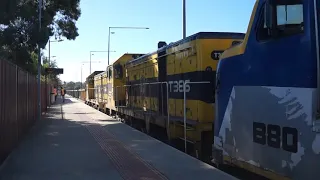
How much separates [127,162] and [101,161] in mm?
685

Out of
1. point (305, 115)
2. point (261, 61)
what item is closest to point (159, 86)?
point (261, 61)

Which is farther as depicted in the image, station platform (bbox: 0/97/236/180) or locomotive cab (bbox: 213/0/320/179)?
station platform (bbox: 0/97/236/180)

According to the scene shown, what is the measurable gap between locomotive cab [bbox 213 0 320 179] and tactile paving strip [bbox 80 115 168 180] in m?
2.05

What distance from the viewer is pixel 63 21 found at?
2767 cm

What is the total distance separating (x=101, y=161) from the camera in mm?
10102

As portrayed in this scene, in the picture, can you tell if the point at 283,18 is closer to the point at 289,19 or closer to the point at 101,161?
the point at 289,19

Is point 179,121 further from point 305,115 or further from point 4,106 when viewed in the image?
point 305,115

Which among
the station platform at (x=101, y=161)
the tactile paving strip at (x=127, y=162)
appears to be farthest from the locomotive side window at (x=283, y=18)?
the tactile paving strip at (x=127, y=162)

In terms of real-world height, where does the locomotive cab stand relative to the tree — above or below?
below

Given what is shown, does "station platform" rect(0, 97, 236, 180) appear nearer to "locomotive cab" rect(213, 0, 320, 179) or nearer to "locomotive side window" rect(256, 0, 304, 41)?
"locomotive cab" rect(213, 0, 320, 179)

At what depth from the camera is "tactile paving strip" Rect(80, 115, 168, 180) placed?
8.34 m

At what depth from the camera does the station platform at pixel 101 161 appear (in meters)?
8.36

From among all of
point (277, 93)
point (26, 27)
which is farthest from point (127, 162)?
point (26, 27)

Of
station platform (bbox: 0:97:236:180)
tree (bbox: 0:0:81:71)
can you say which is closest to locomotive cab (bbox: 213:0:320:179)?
station platform (bbox: 0:97:236:180)
